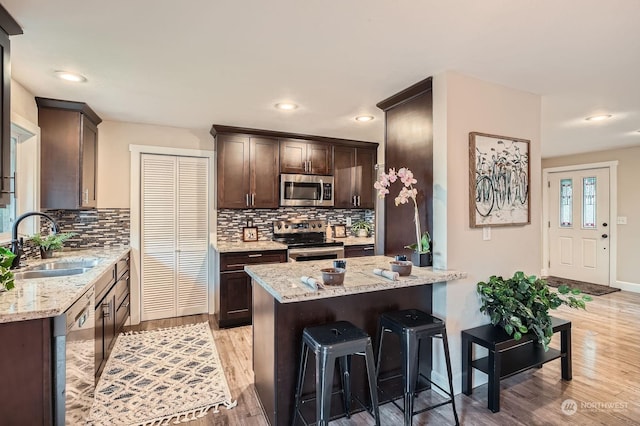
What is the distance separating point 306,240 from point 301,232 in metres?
0.26

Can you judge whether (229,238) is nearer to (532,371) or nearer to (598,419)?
(532,371)

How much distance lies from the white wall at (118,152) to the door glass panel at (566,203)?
6.73 meters

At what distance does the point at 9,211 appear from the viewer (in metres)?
2.85

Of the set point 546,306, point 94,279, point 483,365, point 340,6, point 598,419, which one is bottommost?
point 598,419

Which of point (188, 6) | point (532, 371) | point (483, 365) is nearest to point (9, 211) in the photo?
point (188, 6)

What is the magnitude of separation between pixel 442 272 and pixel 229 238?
2.90 metres

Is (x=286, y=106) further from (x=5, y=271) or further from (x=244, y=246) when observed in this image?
(x=5, y=271)

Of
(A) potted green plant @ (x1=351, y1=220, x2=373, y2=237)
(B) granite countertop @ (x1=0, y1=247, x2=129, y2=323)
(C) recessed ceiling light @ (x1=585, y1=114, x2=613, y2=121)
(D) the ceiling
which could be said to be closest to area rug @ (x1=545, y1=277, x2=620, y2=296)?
(C) recessed ceiling light @ (x1=585, y1=114, x2=613, y2=121)

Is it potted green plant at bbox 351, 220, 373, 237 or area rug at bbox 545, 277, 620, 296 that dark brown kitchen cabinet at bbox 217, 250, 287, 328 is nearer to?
potted green plant at bbox 351, 220, 373, 237

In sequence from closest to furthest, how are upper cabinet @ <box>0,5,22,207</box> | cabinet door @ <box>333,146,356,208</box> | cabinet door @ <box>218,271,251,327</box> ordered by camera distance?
upper cabinet @ <box>0,5,22,207</box> < cabinet door @ <box>218,271,251,327</box> < cabinet door @ <box>333,146,356,208</box>

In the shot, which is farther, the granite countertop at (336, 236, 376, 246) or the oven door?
the granite countertop at (336, 236, 376, 246)

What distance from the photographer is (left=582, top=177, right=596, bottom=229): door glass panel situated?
5660 mm

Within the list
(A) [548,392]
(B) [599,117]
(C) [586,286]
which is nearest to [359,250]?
(A) [548,392]

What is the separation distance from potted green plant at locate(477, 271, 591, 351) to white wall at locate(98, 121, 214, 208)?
12.5 feet
